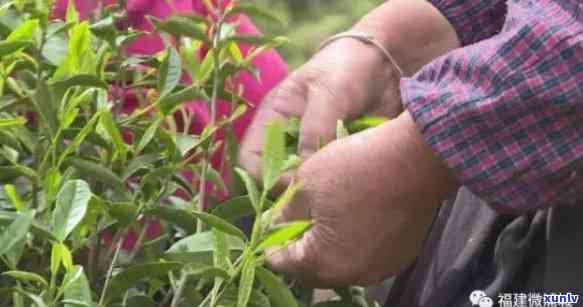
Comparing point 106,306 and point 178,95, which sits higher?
point 178,95

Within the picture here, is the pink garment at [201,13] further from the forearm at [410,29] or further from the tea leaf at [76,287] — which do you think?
the tea leaf at [76,287]

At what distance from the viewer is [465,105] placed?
1037mm

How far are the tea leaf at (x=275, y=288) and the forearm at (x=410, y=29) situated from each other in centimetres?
52

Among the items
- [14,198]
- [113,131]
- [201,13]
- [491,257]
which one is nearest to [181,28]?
[113,131]

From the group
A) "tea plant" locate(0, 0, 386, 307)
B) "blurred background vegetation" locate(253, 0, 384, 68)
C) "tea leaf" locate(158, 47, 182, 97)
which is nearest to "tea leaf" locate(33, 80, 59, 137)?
"tea plant" locate(0, 0, 386, 307)

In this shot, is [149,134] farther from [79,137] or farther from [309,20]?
[309,20]

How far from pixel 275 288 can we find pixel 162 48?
69 centimetres

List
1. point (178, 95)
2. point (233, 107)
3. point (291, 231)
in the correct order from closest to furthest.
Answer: point (291, 231), point (178, 95), point (233, 107)

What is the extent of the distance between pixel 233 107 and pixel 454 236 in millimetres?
281

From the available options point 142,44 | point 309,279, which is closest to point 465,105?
point 309,279

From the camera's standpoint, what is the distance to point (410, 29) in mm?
1407

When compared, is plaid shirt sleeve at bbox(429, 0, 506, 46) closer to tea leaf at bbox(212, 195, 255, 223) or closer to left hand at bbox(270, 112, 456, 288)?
left hand at bbox(270, 112, 456, 288)

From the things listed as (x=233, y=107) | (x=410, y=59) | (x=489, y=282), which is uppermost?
(x=233, y=107)

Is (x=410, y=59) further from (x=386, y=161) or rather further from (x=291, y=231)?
(x=291, y=231)
